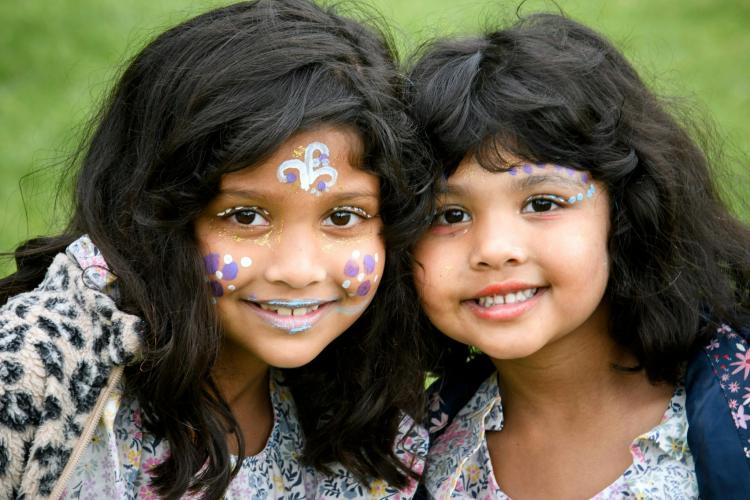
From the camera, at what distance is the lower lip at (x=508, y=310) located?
258 centimetres

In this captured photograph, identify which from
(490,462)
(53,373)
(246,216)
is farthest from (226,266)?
(490,462)

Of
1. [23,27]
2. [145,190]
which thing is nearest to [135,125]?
[145,190]

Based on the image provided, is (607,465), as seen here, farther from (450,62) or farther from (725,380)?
(450,62)

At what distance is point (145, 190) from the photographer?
7.92 feet

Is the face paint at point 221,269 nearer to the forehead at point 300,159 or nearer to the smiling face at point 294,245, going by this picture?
the smiling face at point 294,245

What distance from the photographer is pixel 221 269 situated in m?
2.43

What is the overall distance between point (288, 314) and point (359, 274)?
7.3 inches

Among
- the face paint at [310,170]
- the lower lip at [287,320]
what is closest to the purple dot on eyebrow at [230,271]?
the lower lip at [287,320]

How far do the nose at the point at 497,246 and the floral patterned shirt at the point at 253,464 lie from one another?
57 centimetres

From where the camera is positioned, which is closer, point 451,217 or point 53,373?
point 53,373

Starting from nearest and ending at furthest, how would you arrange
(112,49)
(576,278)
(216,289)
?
(216,289), (576,278), (112,49)

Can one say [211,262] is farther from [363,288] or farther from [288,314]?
[363,288]

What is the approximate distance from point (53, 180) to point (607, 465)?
340 centimetres

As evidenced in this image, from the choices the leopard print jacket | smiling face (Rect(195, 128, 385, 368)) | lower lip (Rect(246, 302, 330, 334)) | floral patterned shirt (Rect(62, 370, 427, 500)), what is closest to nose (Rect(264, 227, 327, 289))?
smiling face (Rect(195, 128, 385, 368))
